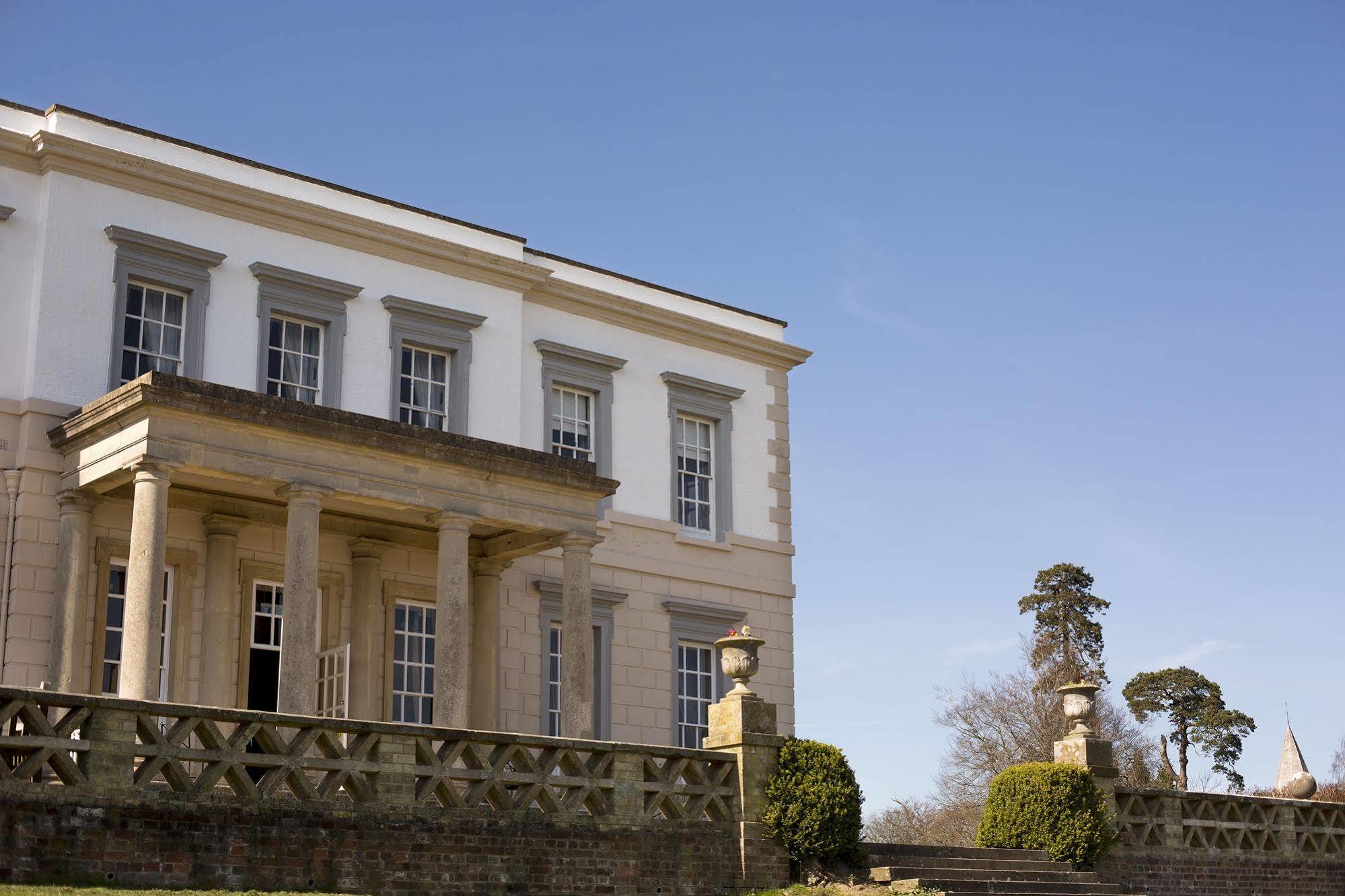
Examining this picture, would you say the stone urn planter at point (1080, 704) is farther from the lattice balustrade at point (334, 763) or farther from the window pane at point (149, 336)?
the window pane at point (149, 336)

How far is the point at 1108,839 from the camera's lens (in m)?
19.2

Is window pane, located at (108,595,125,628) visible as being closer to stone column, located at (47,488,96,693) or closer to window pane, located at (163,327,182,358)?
stone column, located at (47,488,96,693)

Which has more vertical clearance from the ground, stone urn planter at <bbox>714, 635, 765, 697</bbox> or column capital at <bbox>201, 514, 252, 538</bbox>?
column capital at <bbox>201, 514, 252, 538</bbox>

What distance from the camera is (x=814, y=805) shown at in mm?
16578

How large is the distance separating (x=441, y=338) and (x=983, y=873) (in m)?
10.5

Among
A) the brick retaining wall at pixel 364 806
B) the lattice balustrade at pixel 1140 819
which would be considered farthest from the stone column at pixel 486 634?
the lattice balustrade at pixel 1140 819

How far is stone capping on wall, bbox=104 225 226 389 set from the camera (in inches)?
771

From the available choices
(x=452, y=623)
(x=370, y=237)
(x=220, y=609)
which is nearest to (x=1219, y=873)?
(x=452, y=623)

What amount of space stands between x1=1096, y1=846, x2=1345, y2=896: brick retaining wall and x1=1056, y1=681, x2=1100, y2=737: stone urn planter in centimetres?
155

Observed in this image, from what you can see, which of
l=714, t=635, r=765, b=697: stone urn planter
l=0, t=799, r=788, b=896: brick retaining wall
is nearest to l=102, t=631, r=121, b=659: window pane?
l=0, t=799, r=788, b=896: brick retaining wall

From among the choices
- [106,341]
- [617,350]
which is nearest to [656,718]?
[617,350]

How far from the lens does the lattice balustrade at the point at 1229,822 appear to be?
788 inches

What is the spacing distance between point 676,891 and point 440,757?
2.91 meters

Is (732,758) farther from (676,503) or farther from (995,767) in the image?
(995,767)
